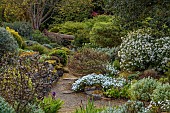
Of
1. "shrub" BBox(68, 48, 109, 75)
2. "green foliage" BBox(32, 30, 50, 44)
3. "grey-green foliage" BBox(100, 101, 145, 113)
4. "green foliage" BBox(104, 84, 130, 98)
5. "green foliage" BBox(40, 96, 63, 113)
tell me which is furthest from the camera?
"green foliage" BBox(32, 30, 50, 44)

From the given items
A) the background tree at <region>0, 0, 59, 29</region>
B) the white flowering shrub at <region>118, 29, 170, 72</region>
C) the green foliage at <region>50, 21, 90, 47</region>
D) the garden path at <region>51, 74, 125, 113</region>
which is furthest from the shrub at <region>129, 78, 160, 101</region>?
the background tree at <region>0, 0, 59, 29</region>

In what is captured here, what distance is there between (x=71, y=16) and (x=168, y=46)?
1563 centimetres

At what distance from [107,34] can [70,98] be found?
8214 mm

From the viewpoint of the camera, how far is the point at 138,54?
12547mm

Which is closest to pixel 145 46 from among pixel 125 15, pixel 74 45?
pixel 125 15

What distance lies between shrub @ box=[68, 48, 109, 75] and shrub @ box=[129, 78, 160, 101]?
3360 mm

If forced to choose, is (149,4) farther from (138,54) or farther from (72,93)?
(72,93)

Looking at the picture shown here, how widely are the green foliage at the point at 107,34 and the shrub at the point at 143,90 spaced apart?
8.45 metres

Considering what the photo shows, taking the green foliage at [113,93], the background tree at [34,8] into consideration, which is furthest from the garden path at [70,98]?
the background tree at [34,8]

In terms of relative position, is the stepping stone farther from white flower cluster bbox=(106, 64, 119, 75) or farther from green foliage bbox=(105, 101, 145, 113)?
green foliage bbox=(105, 101, 145, 113)

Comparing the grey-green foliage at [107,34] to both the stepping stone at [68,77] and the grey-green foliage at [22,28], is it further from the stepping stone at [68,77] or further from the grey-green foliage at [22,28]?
the grey-green foliage at [22,28]

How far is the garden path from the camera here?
29.9 feet

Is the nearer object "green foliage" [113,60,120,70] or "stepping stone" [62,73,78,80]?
"stepping stone" [62,73,78,80]

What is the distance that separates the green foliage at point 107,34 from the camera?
702 inches
